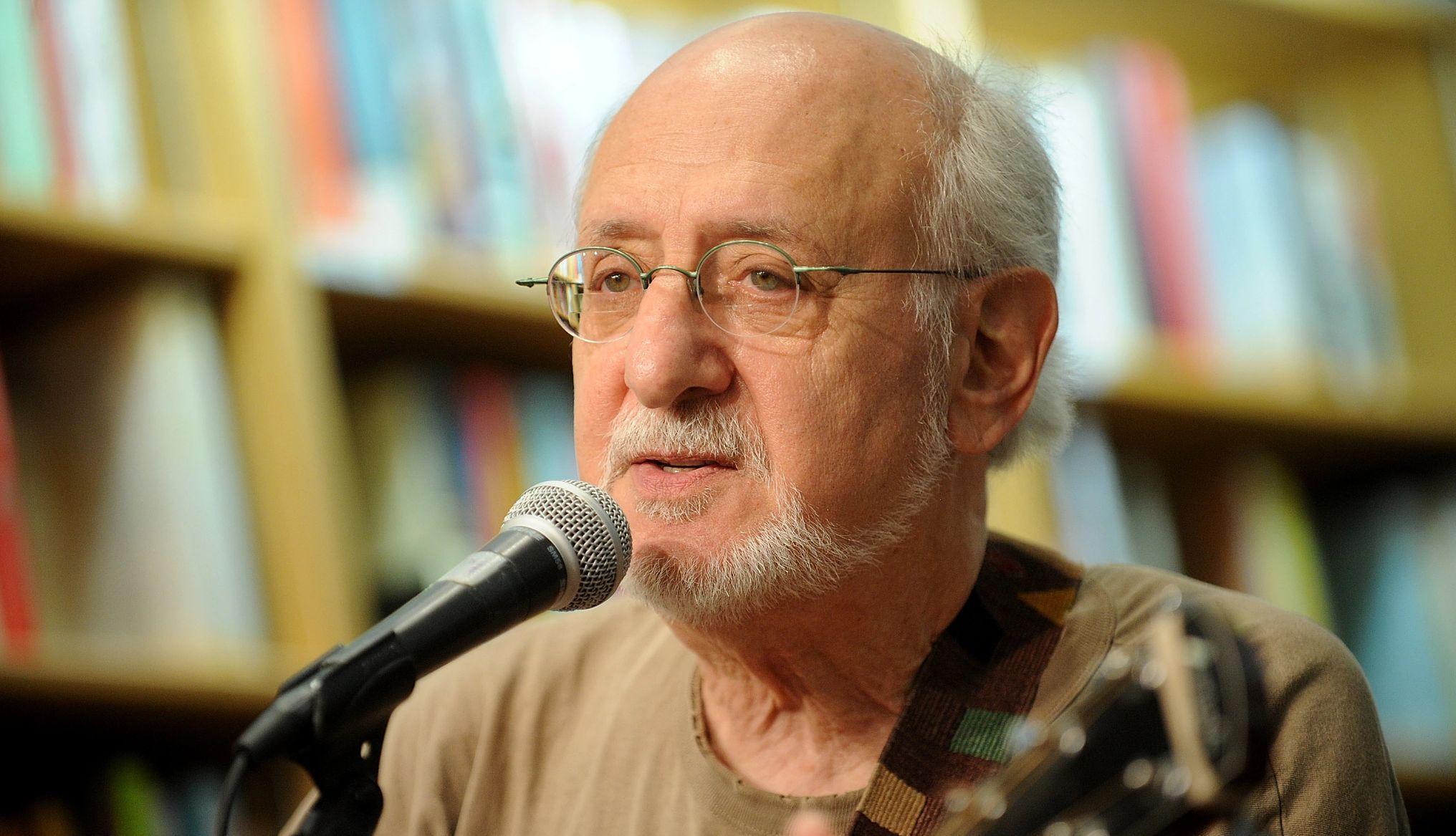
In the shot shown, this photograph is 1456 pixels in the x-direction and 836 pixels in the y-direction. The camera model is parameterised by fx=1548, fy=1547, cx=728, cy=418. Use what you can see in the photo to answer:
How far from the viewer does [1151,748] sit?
0.93 metres

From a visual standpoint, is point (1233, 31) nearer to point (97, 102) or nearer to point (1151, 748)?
point (97, 102)

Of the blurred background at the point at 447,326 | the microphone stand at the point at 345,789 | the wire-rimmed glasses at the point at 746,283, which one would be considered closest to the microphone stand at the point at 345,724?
the microphone stand at the point at 345,789

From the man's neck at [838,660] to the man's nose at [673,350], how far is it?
0.21 meters

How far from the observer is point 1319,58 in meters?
3.25

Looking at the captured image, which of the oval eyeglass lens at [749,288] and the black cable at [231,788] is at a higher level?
the oval eyeglass lens at [749,288]

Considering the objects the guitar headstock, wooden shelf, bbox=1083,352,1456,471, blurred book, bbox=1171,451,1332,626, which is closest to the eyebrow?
the guitar headstock

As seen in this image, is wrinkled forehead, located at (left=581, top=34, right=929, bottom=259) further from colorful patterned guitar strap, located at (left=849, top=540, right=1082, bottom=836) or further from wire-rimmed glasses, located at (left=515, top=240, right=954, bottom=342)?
colorful patterned guitar strap, located at (left=849, top=540, right=1082, bottom=836)

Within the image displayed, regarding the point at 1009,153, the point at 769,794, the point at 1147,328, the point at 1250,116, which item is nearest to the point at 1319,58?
the point at 1250,116

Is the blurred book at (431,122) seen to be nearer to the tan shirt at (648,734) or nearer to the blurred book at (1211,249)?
the tan shirt at (648,734)

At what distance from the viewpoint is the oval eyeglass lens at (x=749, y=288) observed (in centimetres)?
137

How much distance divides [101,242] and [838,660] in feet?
3.79

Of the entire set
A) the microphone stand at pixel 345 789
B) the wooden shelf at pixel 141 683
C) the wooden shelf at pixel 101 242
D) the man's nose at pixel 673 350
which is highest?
the wooden shelf at pixel 101 242

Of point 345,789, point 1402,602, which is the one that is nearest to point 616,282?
point 345,789

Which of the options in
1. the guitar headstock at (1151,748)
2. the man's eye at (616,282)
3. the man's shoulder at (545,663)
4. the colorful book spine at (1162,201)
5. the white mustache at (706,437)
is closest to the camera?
the guitar headstock at (1151,748)
